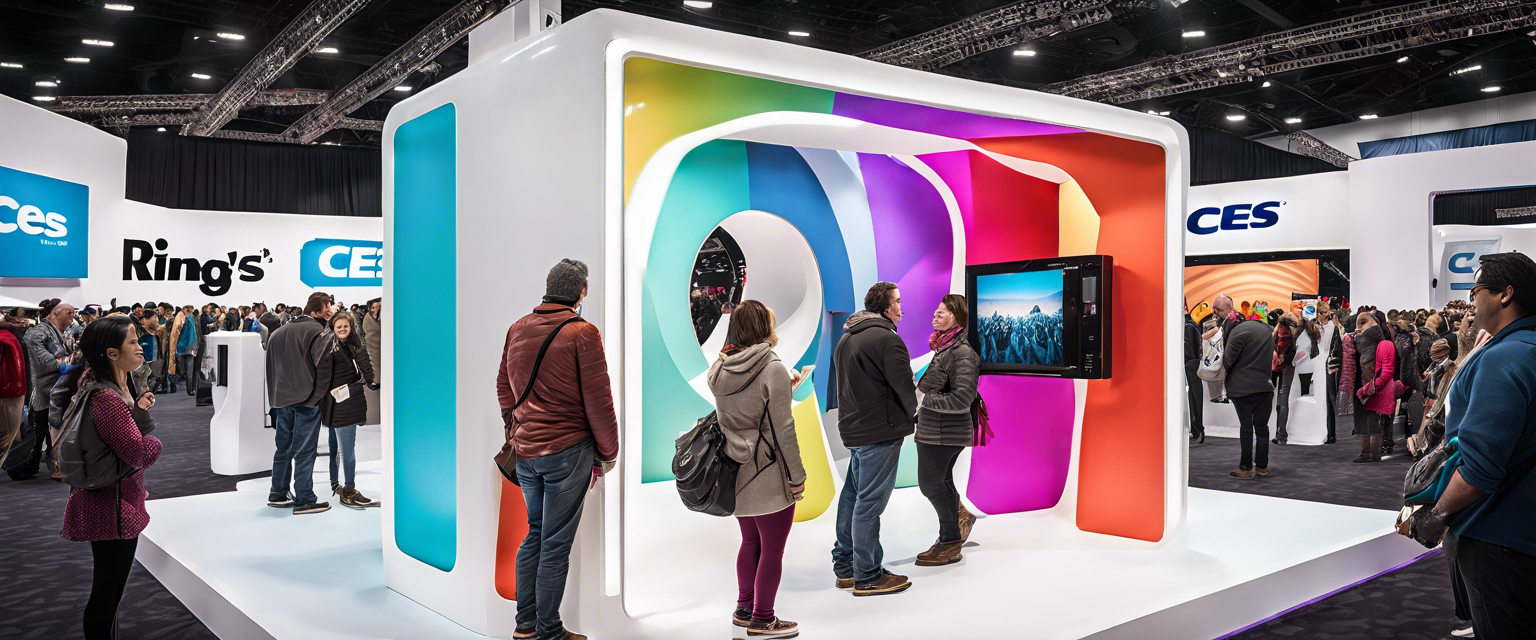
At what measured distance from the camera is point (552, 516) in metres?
2.99

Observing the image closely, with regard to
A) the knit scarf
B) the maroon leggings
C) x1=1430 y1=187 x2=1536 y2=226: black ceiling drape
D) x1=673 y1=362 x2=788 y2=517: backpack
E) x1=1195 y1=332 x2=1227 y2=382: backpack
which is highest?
x1=1430 y1=187 x2=1536 y2=226: black ceiling drape

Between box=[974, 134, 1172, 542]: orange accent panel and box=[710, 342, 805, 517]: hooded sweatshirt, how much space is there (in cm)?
237

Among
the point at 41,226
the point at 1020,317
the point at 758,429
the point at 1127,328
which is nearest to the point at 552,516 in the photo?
the point at 758,429

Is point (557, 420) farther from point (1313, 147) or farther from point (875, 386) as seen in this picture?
point (1313, 147)

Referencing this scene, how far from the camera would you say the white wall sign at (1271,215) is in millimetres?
13000

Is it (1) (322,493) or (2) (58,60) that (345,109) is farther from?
(1) (322,493)

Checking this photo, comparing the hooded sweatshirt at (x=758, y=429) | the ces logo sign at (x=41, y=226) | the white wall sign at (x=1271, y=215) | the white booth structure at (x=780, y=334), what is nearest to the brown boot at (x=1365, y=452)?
the white booth structure at (x=780, y=334)

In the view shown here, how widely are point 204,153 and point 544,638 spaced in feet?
53.9

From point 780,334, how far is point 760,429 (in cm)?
295

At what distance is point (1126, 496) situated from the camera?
489 cm

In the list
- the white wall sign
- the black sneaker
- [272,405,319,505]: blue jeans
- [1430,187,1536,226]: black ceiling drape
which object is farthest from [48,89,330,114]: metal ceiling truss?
[1430,187,1536,226]: black ceiling drape

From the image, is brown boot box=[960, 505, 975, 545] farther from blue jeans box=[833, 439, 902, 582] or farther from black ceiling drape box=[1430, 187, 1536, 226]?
black ceiling drape box=[1430, 187, 1536, 226]

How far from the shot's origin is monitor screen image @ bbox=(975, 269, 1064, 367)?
482 cm

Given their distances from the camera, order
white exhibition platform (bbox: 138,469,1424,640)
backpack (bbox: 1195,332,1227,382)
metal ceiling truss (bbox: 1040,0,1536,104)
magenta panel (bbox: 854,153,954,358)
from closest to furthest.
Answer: white exhibition platform (bbox: 138,469,1424,640)
magenta panel (bbox: 854,153,954,358)
backpack (bbox: 1195,332,1227,382)
metal ceiling truss (bbox: 1040,0,1536,104)
